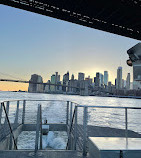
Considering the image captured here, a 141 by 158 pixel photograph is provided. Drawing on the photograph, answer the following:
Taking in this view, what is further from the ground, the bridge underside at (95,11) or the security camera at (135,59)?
the bridge underside at (95,11)

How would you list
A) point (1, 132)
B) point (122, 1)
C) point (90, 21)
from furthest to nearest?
point (90, 21) < point (122, 1) < point (1, 132)

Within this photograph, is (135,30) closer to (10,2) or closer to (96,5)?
(96,5)

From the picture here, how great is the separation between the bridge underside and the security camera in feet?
14.8

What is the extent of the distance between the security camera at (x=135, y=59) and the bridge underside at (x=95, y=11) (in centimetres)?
452

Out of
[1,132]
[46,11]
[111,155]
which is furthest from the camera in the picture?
[46,11]

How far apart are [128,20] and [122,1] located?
5.90 ft

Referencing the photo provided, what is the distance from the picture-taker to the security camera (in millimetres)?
2296

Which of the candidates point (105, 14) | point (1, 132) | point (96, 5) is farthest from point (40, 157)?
point (105, 14)

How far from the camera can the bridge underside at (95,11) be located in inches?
246

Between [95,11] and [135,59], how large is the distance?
17.9ft

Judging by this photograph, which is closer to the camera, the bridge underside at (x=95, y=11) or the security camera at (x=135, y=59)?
the security camera at (x=135, y=59)

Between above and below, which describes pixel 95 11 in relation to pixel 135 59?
above

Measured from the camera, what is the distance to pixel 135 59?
7.86 ft

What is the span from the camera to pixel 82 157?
123 inches
